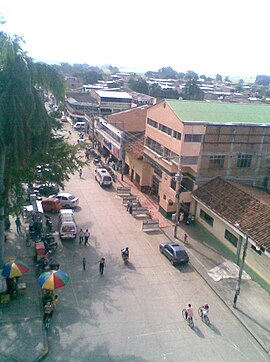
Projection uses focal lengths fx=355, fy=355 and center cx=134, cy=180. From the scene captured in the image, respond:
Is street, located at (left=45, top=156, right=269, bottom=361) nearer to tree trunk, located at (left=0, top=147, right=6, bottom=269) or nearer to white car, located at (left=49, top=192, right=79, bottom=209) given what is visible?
→ tree trunk, located at (left=0, top=147, right=6, bottom=269)

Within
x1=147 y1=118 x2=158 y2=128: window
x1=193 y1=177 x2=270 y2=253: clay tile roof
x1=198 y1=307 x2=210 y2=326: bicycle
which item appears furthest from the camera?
x1=147 y1=118 x2=158 y2=128: window

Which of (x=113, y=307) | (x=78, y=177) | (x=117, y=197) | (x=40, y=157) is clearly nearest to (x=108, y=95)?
(x=78, y=177)

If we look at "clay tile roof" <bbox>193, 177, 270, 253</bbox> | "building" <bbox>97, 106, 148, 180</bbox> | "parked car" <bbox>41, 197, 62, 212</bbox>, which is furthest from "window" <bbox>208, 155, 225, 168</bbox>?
"parked car" <bbox>41, 197, 62, 212</bbox>

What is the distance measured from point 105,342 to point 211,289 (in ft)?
28.3

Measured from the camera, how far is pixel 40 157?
2292 centimetres

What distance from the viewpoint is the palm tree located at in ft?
57.6

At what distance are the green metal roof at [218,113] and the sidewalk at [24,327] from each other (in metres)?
18.0

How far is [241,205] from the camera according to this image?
27719mm

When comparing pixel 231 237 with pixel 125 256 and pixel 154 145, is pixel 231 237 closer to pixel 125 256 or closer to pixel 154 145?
pixel 125 256

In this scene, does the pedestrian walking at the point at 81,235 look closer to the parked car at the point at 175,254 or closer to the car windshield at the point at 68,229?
the car windshield at the point at 68,229

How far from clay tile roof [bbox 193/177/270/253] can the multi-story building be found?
4.69 feet

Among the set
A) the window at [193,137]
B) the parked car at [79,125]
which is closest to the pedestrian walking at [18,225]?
the window at [193,137]

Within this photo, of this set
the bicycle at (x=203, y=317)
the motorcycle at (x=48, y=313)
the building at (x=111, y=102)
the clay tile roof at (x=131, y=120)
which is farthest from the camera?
the building at (x=111, y=102)

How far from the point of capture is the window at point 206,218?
30247mm
